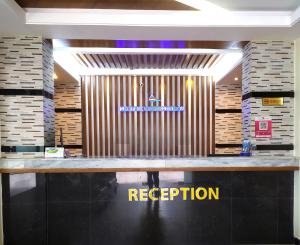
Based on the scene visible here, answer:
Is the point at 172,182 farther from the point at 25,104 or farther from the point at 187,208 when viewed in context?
the point at 25,104

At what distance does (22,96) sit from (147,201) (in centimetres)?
286

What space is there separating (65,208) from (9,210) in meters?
0.92

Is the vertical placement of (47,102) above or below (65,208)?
above

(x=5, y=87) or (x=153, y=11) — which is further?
(x=5, y=87)

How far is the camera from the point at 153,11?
383 cm

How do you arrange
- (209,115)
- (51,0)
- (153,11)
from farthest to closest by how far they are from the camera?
(209,115) < (153,11) < (51,0)

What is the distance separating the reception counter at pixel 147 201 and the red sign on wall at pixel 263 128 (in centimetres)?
54

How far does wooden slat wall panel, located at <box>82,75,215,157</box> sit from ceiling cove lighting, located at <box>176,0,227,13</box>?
5.28 m

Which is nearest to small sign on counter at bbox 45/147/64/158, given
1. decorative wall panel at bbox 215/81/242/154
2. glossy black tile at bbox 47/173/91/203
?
glossy black tile at bbox 47/173/91/203

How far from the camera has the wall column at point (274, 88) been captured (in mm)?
4547

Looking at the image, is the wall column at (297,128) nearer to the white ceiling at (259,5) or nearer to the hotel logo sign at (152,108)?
the white ceiling at (259,5)

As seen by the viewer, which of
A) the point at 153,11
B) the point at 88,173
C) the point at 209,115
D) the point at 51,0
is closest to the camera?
the point at 51,0

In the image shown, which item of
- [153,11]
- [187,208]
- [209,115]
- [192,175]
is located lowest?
[187,208]

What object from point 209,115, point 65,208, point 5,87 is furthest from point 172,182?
point 209,115
